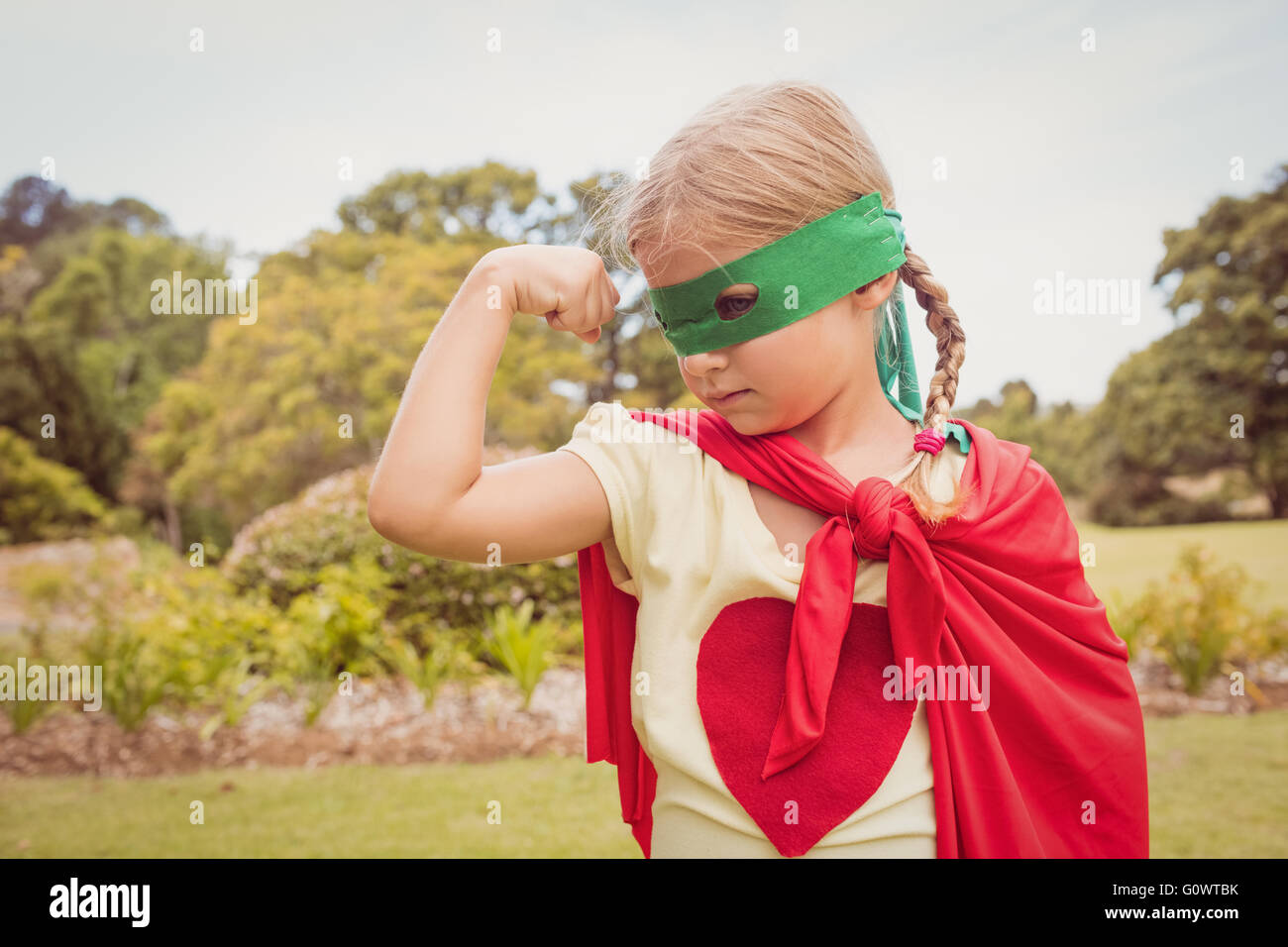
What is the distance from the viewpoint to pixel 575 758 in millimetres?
5336

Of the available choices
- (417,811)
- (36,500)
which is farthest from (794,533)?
(36,500)

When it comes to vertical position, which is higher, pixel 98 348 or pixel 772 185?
pixel 98 348

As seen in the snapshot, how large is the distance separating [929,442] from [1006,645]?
1.16ft

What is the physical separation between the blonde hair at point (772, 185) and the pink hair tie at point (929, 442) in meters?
0.02

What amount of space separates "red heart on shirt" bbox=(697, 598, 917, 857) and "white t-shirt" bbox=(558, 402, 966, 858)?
0.02 m

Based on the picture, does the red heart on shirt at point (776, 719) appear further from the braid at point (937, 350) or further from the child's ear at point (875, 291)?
the child's ear at point (875, 291)

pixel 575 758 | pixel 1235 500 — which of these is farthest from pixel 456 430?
pixel 1235 500

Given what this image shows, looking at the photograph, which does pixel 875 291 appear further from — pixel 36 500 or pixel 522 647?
pixel 36 500

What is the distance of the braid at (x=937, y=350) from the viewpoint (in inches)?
62.9

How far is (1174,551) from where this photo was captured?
11.1 meters

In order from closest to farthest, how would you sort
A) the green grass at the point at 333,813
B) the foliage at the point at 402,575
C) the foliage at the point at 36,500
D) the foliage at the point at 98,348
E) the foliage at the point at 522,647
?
the green grass at the point at 333,813
the foliage at the point at 522,647
the foliage at the point at 402,575
the foliage at the point at 36,500
the foliage at the point at 98,348

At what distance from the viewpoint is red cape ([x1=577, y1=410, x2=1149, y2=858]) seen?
4.92ft

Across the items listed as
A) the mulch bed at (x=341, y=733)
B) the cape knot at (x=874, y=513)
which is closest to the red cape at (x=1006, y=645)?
the cape knot at (x=874, y=513)

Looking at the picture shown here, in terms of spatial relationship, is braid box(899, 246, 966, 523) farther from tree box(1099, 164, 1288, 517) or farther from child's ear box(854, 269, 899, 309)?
tree box(1099, 164, 1288, 517)
